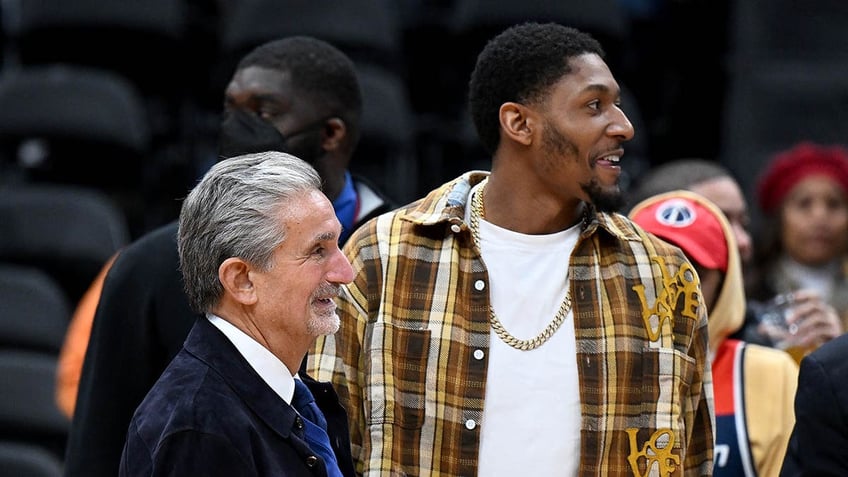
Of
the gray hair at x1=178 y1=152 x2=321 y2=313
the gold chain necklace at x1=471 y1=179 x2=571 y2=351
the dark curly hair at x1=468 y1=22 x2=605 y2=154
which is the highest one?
the dark curly hair at x1=468 y1=22 x2=605 y2=154

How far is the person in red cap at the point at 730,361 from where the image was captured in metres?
2.98

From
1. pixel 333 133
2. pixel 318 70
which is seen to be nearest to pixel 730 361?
pixel 333 133

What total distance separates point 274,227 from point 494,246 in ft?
1.87

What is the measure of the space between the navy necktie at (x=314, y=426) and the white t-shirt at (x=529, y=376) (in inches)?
13.7

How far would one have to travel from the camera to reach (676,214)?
3.17 m

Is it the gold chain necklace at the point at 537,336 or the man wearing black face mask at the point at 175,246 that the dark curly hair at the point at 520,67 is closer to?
the gold chain necklace at the point at 537,336

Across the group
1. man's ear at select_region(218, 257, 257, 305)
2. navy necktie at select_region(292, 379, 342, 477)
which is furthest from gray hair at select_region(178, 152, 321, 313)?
navy necktie at select_region(292, 379, 342, 477)

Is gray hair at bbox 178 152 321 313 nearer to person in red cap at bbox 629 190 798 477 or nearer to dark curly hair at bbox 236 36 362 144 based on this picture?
dark curly hair at bbox 236 36 362 144

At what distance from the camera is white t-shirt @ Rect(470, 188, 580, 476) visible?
248cm

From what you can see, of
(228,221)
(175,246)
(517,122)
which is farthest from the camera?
(175,246)

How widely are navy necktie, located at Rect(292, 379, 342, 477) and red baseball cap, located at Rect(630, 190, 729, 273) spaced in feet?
3.67

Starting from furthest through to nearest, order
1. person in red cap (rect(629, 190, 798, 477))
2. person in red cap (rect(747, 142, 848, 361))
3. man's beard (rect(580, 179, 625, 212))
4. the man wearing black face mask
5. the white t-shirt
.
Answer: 1. person in red cap (rect(747, 142, 848, 361))
2. person in red cap (rect(629, 190, 798, 477))
3. the man wearing black face mask
4. man's beard (rect(580, 179, 625, 212))
5. the white t-shirt

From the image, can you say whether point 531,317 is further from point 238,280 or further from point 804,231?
point 804,231

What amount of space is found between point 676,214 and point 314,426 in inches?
48.4
